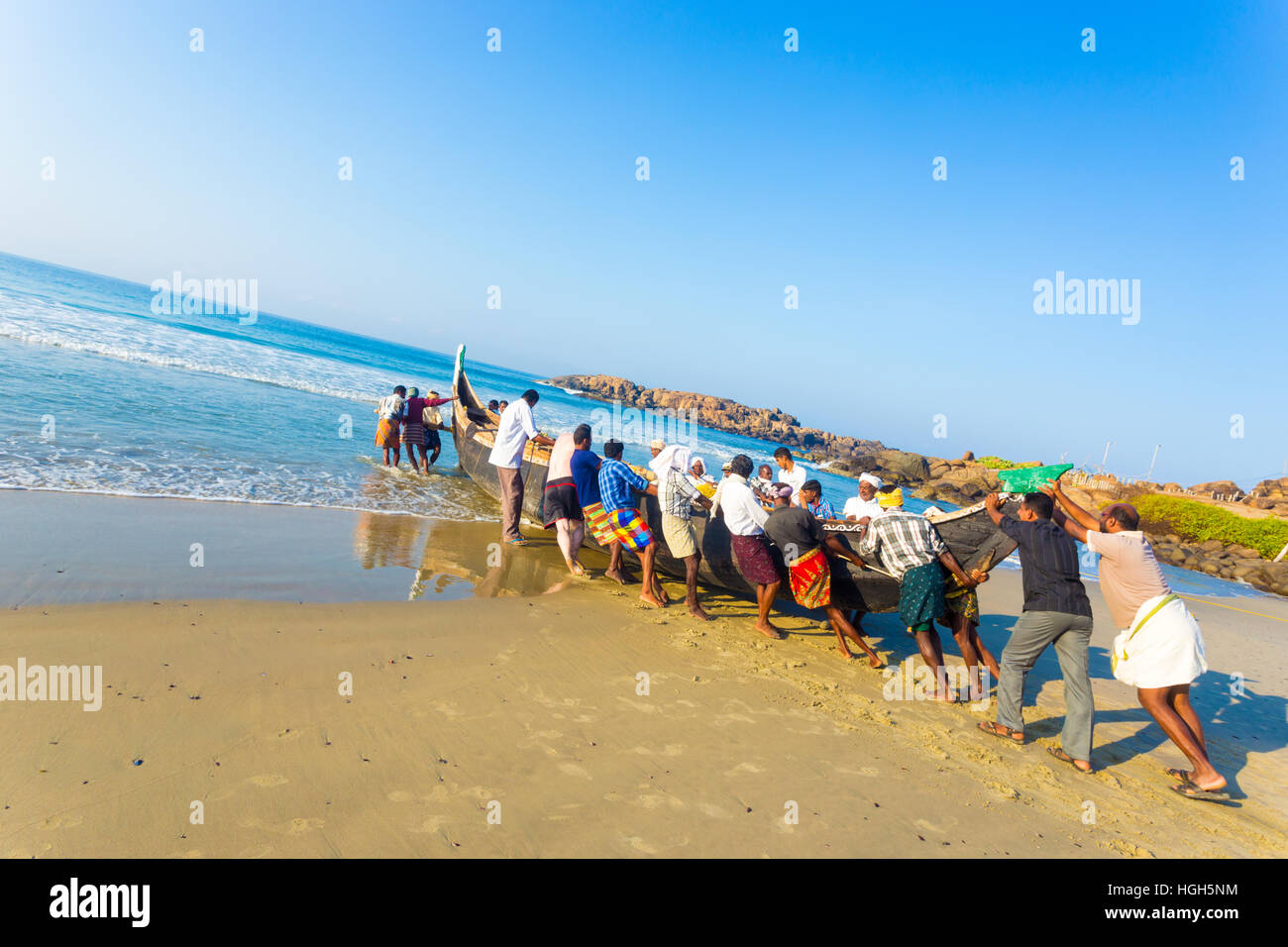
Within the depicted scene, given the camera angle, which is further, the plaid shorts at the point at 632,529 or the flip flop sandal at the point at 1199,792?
the plaid shorts at the point at 632,529

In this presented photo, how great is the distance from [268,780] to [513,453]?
6.00 meters

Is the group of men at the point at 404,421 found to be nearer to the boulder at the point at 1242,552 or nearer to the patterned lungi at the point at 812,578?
the patterned lungi at the point at 812,578

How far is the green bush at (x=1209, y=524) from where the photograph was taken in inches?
780

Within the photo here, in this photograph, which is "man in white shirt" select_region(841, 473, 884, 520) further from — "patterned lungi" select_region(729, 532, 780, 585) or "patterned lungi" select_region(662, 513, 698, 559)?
"patterned lungi" select_region(662, 513, 698, 559)

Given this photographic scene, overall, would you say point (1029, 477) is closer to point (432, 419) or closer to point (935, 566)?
point (935, 566)

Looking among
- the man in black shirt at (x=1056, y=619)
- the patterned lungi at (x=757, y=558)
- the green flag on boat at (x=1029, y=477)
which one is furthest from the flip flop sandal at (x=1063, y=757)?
the patterned lungi at (x=757, y=558)

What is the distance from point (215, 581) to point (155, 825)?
354cm

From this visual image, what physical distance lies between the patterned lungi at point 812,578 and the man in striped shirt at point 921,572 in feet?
1.81

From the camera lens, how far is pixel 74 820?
2.59 m

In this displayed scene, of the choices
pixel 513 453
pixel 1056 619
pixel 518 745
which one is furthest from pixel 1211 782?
pixel 513 453

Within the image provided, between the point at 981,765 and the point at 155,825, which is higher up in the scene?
the point at 155,825

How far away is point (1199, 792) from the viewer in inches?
163
